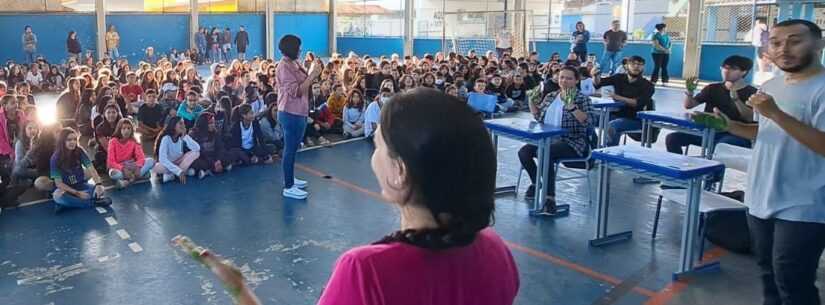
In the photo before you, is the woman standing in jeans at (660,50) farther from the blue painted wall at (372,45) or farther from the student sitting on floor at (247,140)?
the blue painted wall at (372,45)

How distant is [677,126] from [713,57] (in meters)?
13.7

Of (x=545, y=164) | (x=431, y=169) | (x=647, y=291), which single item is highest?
(x=431, y=169)

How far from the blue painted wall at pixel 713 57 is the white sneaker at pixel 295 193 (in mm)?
15149

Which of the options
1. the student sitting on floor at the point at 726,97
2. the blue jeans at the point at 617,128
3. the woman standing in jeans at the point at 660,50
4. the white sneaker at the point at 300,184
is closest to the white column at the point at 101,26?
the woman standing in jeans at the point at 660,50

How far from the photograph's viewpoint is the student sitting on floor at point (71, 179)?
5.80 m

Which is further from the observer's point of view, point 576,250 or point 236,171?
point 236,171

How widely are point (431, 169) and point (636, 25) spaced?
2658cm

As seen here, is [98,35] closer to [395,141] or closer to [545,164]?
[545,164]

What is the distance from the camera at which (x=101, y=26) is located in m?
20.5

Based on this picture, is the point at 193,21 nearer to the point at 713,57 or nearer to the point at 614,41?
the point at 614,41

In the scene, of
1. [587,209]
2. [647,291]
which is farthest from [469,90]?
[647,291]

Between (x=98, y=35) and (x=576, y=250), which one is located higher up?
(x=98, y=35)

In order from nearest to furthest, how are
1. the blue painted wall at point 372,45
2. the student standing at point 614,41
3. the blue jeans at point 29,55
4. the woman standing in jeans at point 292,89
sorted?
the woman standing in jeans at point 292,89
the student standing at point 614,41
the blue jeans at point 29,55
the blue painted wall at point 372,45

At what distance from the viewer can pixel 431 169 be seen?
1.11 meters
